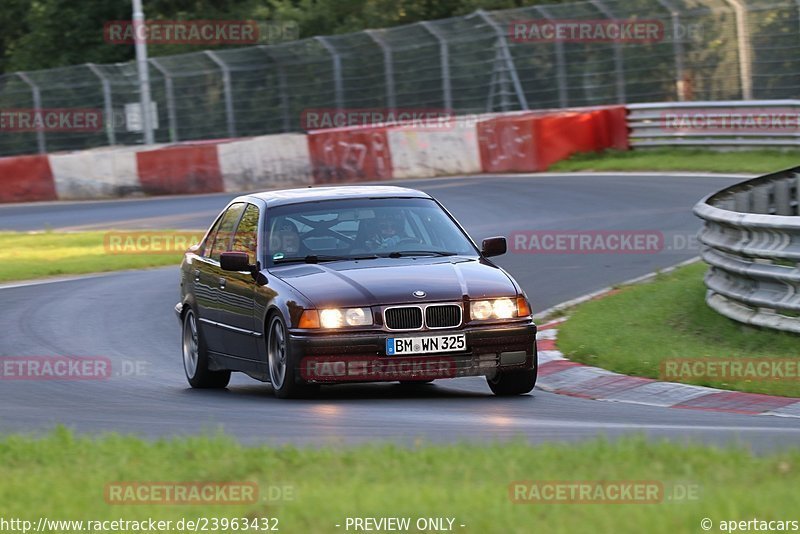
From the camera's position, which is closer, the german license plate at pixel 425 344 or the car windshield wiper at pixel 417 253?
the german license plate at pixel 425 344

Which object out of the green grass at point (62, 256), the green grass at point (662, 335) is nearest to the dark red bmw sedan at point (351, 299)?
the green grass at point (662, 335)

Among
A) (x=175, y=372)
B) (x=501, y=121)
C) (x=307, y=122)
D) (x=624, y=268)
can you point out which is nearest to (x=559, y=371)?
(x=175, y=372)

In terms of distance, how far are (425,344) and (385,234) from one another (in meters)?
1.36

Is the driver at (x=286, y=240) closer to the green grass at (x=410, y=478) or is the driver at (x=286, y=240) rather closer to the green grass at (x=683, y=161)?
the green grass at (x=410, y=478)

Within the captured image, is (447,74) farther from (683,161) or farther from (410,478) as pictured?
(410,478)

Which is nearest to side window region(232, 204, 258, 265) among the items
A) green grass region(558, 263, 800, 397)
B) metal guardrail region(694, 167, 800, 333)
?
green grass region(558, 263, 800, 397)

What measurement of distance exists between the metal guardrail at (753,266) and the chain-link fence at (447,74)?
53.8ft

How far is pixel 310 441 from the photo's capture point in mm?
7066

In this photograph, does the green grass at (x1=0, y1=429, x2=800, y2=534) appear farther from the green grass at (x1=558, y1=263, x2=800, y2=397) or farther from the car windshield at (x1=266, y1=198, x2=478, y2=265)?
the green grass at (x1=558, y1=263, x2=800, y2=397)

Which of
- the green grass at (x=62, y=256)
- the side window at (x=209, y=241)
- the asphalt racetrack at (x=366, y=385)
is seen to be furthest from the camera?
the green grass at (x=62, y=256)

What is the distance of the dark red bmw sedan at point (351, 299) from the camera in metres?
9.14

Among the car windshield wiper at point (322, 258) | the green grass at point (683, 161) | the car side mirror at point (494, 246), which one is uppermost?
the car windshield wiper at point (322, 258)

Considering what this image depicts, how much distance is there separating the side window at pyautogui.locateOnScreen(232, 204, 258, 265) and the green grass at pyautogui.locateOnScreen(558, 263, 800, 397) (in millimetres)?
2622

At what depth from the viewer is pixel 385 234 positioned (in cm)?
1027
